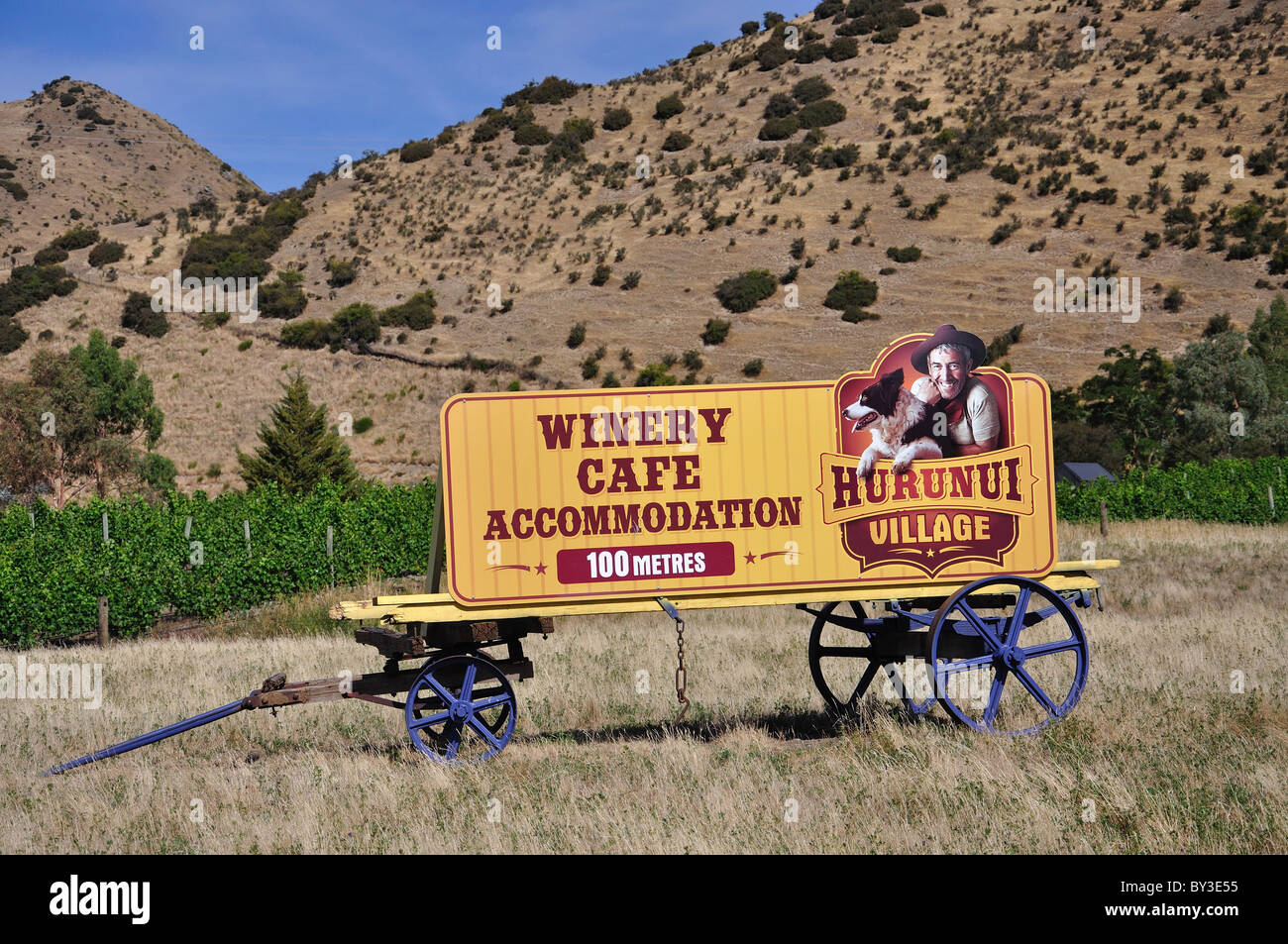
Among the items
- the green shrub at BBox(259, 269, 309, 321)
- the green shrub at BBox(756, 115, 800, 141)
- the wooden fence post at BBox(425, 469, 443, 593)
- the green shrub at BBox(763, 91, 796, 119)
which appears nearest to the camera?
the wooden fence post at BBox(425, 469, 443, 593)

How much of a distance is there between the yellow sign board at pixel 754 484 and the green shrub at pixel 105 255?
79.3 meters

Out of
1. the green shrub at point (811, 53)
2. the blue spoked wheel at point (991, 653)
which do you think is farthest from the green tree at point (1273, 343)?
the green shrub at point (811, 53)

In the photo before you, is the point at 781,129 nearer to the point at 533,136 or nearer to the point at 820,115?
the point at 820,115

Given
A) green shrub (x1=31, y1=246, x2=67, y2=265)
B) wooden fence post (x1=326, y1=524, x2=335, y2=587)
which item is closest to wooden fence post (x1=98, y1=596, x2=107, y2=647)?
wooden fence post (x1=326, y1=524, x2=335, y2=587)

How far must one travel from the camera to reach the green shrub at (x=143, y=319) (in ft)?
217

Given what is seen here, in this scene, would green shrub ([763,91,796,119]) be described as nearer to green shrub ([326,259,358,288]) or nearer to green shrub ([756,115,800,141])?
green shrub ([756,115,800,141])

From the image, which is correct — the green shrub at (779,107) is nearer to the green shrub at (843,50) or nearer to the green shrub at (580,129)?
the green shrub at (843,50)

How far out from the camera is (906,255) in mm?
64438

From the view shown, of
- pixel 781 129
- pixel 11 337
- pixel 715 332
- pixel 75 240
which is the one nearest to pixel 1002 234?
pixel 715 332

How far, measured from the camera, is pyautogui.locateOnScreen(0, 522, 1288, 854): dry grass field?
7.41 meters

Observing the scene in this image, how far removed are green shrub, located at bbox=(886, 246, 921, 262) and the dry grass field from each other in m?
52.6

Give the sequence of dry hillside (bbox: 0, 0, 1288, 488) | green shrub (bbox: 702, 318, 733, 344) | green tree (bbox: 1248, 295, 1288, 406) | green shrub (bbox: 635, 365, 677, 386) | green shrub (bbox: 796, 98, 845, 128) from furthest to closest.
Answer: green shrub (bbox: 796, 98, 845, 128), green shrub (bbox: 702, 318, 733, 344), dry hillside (bbox: 0, 0, 1288, 488), green shrub (bbox: 635, 365, 677, 386), green tree (bbox: 1248, 295, 1288, 406)
